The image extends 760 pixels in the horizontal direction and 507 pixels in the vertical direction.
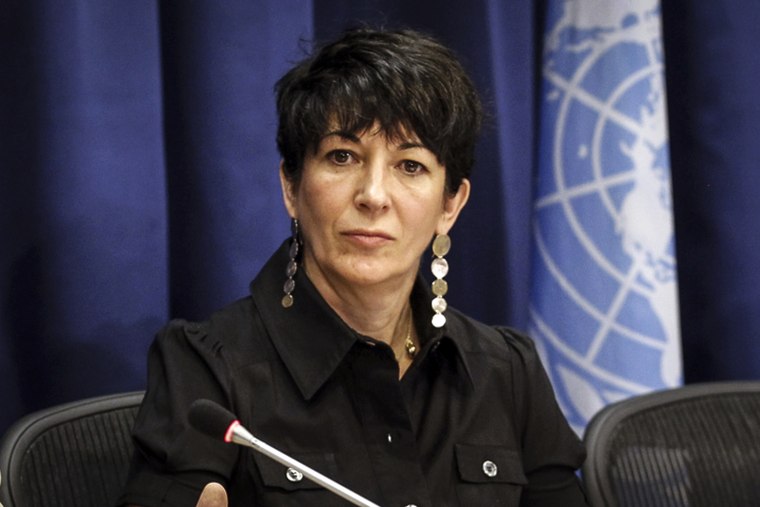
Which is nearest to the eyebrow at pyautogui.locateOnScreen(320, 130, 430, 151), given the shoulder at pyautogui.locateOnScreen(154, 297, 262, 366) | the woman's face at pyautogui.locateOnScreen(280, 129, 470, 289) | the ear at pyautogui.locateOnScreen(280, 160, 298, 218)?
the woman's face at pyautogui.locateOnScreen(280, 129, 470, 289)

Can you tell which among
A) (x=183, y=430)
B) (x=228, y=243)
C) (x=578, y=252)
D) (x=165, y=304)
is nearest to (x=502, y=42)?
(x=578, y=252)

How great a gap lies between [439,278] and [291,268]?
0.74 feet

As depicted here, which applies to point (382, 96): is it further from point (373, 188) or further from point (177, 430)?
point (177, 430)

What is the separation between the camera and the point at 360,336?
177cm

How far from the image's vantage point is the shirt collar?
68.4 inches

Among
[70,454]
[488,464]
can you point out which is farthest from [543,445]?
[70,454]

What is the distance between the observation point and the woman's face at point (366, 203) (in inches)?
68.8

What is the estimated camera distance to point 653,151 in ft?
8.38

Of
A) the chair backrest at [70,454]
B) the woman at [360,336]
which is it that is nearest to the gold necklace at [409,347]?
the woman at [360,336]

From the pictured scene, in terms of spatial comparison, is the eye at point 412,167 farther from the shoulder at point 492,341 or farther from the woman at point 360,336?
the shoulder at point 492,341

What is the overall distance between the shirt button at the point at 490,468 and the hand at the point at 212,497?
1.61 feet

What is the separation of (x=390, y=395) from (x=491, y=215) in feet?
2.50

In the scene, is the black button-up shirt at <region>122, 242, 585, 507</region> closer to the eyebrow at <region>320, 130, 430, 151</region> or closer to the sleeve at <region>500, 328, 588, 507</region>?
the sleeve at <region>500, 328, 588, 507</region>

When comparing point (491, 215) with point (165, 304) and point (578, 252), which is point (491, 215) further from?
point (165, 304)
